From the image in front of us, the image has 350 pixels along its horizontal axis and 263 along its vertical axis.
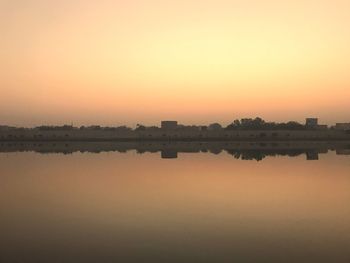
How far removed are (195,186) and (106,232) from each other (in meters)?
9.40

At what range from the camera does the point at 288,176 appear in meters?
24.1

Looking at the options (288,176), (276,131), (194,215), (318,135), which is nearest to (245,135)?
(276,131)

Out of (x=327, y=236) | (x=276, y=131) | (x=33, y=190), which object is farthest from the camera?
(x=276, y=131)

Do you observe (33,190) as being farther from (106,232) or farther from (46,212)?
(106,232)

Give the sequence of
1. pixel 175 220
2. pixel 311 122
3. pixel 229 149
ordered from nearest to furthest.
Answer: pixel 175 220 < pixel 229 149 < pixel 311 122

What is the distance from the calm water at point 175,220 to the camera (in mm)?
9359

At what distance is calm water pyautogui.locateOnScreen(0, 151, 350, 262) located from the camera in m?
9.36

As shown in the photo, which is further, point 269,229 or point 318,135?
point 318,135

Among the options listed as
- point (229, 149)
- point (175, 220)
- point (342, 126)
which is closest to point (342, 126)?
point (342, 126)

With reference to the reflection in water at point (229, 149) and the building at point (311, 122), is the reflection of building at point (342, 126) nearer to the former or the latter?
the building at point (311, 122)

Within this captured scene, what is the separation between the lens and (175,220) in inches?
497

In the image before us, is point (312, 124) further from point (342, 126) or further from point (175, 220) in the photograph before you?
point (175, 220)

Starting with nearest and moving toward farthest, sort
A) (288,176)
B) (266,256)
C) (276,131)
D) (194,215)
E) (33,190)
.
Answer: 1. (266,256)
2. (194,215)
3. (33,190)
4. (288,176)
5. (276,131)

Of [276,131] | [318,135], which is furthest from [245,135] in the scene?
[318,135]
